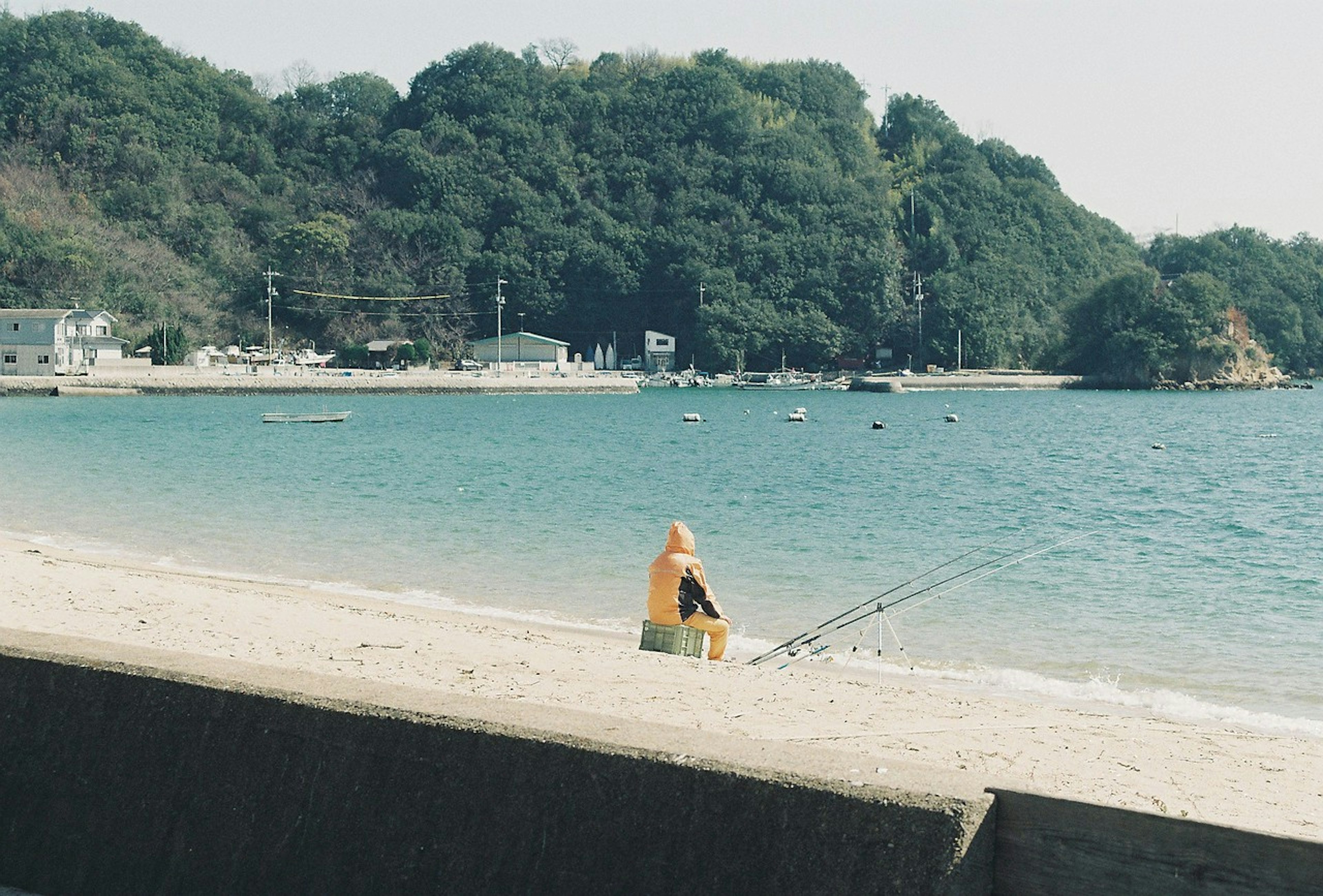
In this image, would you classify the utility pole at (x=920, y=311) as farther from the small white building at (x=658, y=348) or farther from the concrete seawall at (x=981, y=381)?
the small white building at (x=658, y=348)

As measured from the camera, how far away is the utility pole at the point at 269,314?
11238 centimetres

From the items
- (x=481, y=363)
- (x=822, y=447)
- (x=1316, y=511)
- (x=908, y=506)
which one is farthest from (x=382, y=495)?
(x=481, y=363)

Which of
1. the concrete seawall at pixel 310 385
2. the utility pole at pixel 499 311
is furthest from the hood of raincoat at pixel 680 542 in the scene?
the utility pole at pixel 499 311

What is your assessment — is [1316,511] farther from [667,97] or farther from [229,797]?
[667,97]

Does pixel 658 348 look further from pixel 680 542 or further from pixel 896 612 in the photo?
pixel 680 542

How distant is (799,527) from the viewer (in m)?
24.9

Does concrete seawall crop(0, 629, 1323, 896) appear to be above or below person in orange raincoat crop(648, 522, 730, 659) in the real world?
above

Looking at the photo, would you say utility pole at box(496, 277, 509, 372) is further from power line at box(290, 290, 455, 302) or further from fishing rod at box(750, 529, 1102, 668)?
fishing rod at box(750, 529, 1102, 668)

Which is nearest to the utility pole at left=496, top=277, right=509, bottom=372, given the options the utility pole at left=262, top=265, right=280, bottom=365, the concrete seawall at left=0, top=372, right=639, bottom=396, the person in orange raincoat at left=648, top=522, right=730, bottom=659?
the concrete seawall at left=0, top=372, right=639, bottom=396

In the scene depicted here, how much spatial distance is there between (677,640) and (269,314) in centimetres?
11232

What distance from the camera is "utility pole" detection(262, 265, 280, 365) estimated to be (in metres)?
112

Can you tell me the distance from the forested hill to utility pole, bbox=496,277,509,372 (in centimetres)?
120

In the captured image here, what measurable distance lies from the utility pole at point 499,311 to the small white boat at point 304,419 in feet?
169

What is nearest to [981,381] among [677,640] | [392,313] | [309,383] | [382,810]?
[392,313]
